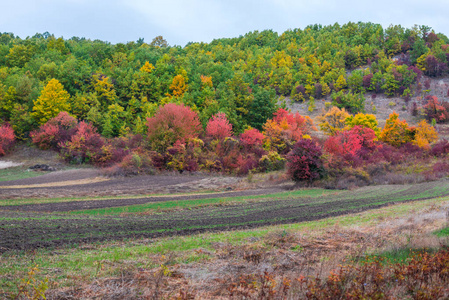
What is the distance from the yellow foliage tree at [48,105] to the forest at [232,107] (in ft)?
0.63

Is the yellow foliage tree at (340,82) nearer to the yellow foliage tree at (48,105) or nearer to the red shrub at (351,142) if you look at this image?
the red shrub at (351,142)

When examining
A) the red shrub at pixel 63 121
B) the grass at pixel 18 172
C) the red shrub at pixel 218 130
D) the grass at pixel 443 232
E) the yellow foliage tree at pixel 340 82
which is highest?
the yellow foliage tree at pixel 340 82

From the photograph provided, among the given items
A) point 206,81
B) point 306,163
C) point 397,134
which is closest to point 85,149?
point 306,163

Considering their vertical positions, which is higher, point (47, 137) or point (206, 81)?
point (206, 81)

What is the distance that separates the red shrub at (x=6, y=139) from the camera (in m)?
61.0

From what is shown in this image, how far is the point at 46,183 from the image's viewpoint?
3728cm

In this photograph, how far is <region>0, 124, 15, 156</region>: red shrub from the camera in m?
61.0

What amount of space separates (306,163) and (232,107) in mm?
35011

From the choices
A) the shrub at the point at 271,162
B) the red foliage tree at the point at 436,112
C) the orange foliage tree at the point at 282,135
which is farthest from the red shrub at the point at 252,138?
the red foliage tree at the point at 436,112

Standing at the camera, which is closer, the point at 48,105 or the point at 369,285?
the point at 369,285

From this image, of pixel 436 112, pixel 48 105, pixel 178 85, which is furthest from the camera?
pixel 178 85

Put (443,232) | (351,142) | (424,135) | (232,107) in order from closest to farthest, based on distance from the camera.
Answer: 1. (443,232)
2. (351,142)
3. (424,135)
4. (232,107)

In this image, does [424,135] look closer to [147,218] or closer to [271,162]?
[271,162]

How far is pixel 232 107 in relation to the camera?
70.6 meters
